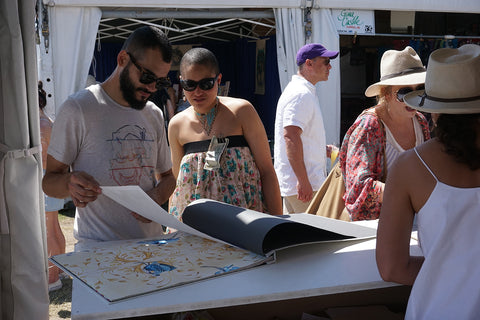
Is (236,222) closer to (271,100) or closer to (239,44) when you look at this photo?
(271,100)

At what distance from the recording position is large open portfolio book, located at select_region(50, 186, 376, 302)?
138cm

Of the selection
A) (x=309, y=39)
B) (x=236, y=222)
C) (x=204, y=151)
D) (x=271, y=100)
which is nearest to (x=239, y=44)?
(x=271, y=100)

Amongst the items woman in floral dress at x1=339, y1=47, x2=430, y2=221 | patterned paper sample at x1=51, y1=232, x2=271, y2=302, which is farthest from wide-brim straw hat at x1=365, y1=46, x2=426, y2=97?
patterned paper sample at x1=51, y1=232, x2=271, y2=302

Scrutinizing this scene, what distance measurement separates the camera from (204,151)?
8.30 feet

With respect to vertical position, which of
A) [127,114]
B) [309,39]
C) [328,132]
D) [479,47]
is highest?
[309,39]

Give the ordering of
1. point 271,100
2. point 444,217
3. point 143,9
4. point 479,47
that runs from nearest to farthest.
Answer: point 444,217 → point 479,47 → point 143,9 → point 271,100

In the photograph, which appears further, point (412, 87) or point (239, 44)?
point (239, 44)

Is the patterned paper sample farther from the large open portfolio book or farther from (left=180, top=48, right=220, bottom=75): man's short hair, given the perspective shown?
(left=180, top=48, right=220, bottom=75): man's short hair

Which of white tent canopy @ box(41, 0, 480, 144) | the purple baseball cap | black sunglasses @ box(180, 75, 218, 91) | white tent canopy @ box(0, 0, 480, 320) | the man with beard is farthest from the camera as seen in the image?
Result: white tent canopy @ box(41, 0, 480, 144)

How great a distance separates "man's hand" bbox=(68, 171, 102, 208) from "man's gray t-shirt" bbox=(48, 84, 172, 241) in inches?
8.0

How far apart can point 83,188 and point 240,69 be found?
8.85m

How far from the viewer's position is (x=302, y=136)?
12.3 ft

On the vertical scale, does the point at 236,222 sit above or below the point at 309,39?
below

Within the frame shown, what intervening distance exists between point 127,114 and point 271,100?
693 centimetres
